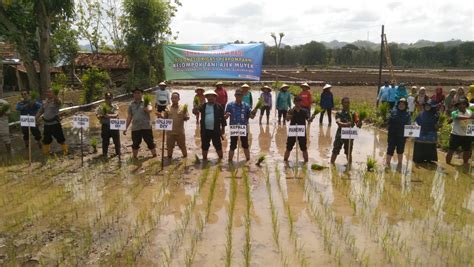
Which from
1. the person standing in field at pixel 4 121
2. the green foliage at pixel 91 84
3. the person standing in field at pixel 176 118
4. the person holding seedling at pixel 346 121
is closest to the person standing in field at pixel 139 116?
the person standing in field at pixel 176 118

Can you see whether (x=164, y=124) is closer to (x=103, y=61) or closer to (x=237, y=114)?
(x=237, y=114)

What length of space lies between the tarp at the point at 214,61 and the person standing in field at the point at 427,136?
18.7ft

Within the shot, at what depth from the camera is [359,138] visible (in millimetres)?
12031

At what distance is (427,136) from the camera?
8891 mm

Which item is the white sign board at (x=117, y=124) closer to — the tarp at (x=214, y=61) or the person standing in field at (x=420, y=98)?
the tarp at (x=214, y=61)

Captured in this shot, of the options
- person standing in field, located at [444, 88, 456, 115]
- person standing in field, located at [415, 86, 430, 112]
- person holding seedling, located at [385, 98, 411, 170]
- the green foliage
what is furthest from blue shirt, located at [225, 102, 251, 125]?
the green foliage

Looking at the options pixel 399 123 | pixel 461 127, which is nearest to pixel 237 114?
pixel 399 123

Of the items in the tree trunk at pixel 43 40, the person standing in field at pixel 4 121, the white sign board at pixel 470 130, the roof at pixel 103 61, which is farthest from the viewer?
the roof at pixel 103 61

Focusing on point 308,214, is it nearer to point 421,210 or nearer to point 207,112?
point 421,210

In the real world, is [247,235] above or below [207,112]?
below

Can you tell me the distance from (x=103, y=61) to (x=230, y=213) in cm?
2889

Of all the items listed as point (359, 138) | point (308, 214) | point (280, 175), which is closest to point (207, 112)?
point (280, 175)

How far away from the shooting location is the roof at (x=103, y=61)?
31.4m

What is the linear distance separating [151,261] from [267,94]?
9.18 meters
